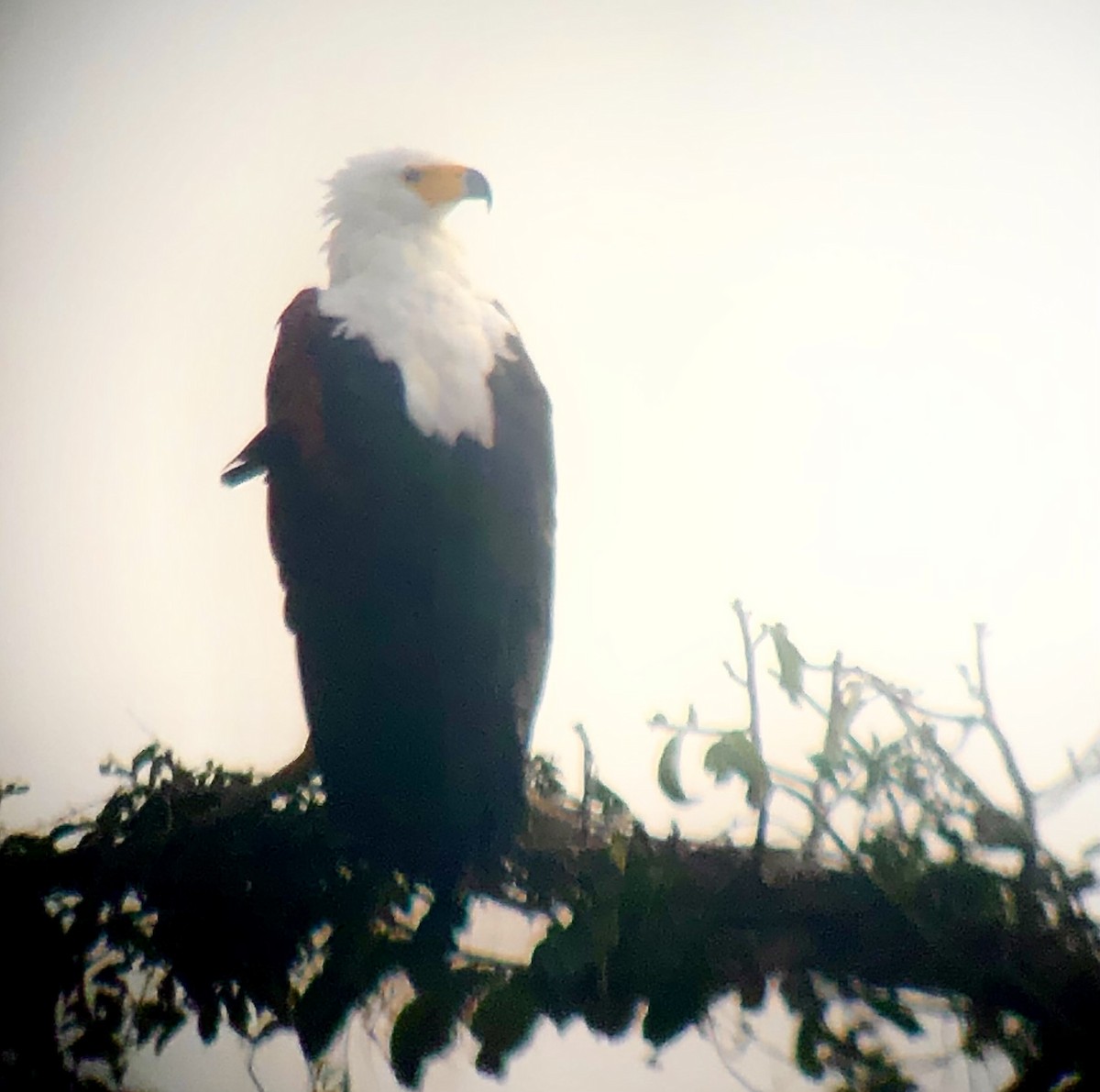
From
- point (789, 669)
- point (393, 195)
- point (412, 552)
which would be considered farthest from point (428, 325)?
point (789, 669)

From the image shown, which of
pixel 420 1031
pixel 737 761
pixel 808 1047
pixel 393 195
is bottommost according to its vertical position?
pixel 808 1047

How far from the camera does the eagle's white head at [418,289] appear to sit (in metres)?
1.65

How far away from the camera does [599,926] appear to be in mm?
938

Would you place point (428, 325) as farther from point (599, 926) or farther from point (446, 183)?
point (599, 926)

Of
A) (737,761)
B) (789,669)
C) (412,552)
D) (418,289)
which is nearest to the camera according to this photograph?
(737,761)

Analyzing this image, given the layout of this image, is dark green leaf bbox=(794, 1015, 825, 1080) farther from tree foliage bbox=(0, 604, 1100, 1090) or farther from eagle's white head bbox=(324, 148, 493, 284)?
eagle's white head bbox=(324, 148, 493, 284)

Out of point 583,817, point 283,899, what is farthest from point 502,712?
point 283,899

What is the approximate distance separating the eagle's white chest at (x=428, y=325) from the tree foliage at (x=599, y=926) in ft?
2.41

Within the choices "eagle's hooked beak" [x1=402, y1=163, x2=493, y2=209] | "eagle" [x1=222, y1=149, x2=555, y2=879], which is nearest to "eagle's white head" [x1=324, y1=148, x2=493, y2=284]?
"eagle's hooked beak" [x1=402, y1=163, x2=493, y2=209]

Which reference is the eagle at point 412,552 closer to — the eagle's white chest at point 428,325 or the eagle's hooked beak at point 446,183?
the eagle's white chest at point 428,325

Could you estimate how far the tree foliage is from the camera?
0.93m

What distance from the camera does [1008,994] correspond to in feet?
2.96

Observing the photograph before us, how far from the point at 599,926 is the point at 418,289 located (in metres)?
1.49

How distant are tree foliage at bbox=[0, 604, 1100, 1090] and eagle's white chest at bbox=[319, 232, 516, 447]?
0.74 m
